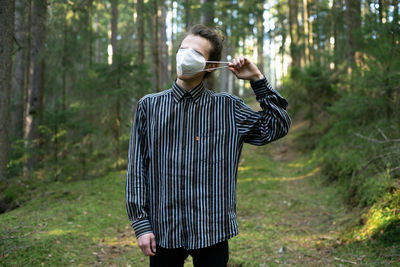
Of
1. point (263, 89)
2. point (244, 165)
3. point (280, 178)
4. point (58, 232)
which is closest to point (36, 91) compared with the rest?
point (58, 232)

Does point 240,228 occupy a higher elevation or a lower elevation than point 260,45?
lower

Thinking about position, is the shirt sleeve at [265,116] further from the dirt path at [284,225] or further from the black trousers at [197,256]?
the dirt path at [284,225]

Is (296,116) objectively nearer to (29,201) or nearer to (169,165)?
(29,201)

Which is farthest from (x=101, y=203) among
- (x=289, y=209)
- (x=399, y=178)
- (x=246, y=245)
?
(x=399, y=178)

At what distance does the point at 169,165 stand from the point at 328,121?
12.4m

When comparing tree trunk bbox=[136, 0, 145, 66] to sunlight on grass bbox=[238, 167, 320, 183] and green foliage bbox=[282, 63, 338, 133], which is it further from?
green foliage bbox=[282, 63, 338, 133]

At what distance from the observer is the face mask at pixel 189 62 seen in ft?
6.76

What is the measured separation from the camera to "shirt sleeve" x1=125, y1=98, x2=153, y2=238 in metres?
2.00

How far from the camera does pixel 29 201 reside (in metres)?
7.65

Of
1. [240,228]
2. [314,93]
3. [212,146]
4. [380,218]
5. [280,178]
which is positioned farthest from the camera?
[314,93]

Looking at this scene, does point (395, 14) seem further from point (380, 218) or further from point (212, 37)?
point (212, 37)

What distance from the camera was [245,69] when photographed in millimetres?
2164

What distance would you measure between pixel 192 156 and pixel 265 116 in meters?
0.54

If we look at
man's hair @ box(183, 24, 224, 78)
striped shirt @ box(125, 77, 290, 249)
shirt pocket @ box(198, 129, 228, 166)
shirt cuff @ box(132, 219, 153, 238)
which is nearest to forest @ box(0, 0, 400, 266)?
man's hair @ box(183, 24, 224, 78)
